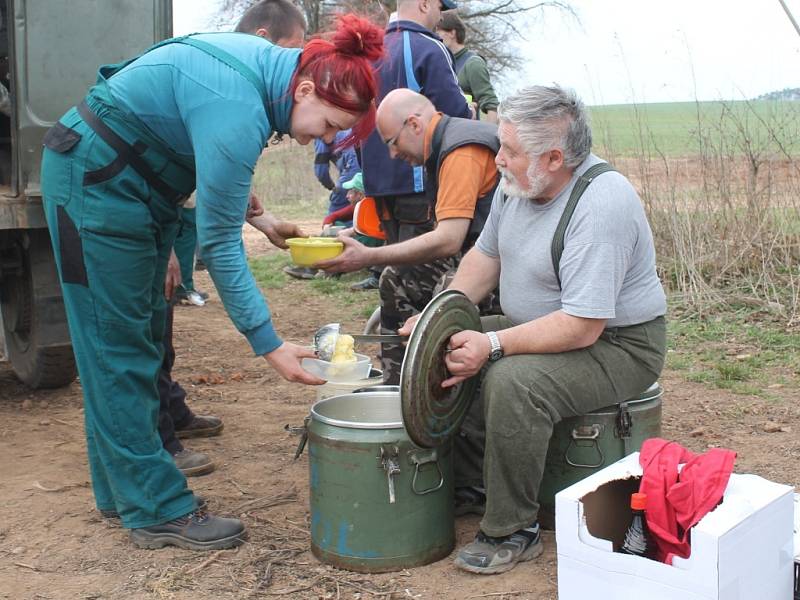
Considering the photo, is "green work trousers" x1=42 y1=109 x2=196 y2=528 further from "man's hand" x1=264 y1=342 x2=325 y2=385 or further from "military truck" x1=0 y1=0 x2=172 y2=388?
"military truck" x1=0 y1=0 x2=172 y2=388

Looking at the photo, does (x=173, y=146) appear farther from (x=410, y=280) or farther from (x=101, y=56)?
(x=101, y=56)

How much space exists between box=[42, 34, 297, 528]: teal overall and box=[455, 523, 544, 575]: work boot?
3.09 feet

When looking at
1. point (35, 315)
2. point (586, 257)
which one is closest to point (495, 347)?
point (586, 257)

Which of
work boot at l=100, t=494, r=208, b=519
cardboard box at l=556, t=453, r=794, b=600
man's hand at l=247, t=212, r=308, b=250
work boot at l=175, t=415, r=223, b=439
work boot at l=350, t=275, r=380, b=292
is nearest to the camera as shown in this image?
cardboard box at l=556, t=453, r=794, b=600

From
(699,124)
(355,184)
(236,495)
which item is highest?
(699,124)

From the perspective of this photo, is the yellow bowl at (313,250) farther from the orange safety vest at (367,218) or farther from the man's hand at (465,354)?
the orange safety vest at (367,218)

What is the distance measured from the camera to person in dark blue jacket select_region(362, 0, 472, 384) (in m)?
4.29

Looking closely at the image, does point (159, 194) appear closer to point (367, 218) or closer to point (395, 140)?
point (395, 140)

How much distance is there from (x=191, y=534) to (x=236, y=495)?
0.53 m

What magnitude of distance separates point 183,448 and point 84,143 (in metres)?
1.62

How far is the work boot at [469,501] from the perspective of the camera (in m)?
3.63

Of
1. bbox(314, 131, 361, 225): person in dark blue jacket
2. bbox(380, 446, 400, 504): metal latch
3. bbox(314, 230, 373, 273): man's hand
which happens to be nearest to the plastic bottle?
bbox(380, 446, 400, 504): metal latch

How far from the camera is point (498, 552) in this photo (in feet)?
10.3

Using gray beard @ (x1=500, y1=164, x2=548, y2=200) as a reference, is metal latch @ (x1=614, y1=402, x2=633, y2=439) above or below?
below
